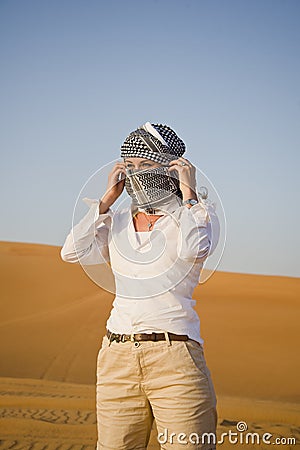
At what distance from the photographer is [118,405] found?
9.30ft

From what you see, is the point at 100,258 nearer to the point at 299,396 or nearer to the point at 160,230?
the point at 160,230

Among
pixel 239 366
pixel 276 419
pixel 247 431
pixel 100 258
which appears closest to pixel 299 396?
pixel 239 366

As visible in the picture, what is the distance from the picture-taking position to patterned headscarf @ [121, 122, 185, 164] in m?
3.08

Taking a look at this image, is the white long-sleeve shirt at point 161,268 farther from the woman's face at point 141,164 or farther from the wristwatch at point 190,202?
the woman's face at point 141,164

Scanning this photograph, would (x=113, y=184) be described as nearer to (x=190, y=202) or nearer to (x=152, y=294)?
(x=190, y=202)

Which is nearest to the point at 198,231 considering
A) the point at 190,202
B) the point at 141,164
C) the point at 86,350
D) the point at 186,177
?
the point at 190,202

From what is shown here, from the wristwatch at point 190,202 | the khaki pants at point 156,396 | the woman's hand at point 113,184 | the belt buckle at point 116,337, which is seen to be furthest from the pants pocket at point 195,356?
the woman's hand at point 113,184

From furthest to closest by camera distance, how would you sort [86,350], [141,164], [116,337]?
[86,350] < [141,164] < [116,337]

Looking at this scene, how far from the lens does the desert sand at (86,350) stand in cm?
695

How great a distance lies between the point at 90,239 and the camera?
3174 millimetres

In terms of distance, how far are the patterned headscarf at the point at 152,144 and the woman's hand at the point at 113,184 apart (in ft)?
0.25

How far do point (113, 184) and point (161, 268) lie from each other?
55 cm

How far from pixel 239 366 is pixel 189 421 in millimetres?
10673

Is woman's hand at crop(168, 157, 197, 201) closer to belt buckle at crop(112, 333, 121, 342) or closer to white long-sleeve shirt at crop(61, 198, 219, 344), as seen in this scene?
white long-sleeve shirt at crop(61, 198, 219, 344)
